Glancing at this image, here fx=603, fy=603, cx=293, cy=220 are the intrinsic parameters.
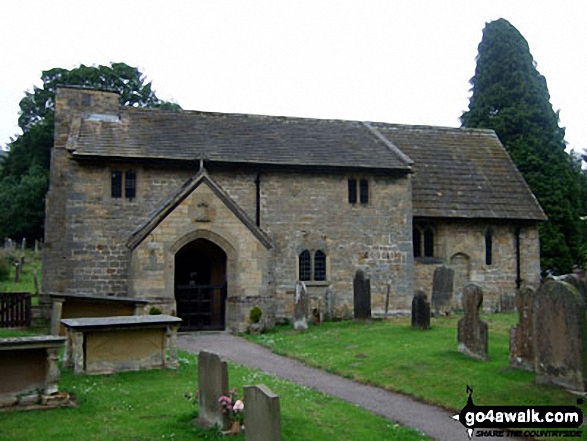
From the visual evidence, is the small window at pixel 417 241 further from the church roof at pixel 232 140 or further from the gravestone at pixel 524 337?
the gravestone at pixel 524 337

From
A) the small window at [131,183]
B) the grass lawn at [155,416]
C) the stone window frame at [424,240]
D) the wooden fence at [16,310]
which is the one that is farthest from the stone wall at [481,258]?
the grass lawn at [155,416]

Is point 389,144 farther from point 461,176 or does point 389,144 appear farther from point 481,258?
point 481,258

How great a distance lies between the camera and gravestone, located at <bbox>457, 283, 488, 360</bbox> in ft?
46.3

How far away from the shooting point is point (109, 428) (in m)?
9.15

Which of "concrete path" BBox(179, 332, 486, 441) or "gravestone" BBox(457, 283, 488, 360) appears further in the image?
"gravestone" BBox(457, 283, 488, 360)

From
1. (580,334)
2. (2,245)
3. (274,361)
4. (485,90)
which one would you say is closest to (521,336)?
(580,334)

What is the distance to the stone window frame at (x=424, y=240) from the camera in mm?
27594

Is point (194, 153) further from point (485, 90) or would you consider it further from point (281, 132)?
point (485, 90)

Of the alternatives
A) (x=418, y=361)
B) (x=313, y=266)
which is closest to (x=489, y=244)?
(x=313, y=266)

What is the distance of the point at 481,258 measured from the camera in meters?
27.8

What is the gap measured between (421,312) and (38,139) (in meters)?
39.1

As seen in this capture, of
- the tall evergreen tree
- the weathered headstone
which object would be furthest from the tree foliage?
the weathered headstone

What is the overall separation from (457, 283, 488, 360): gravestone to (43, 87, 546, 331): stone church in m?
8.68

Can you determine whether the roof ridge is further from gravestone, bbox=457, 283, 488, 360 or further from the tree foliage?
the tree foliage
